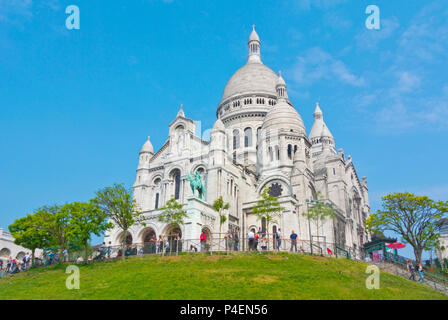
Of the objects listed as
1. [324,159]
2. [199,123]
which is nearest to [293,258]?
[199,123]

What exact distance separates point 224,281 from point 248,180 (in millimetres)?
30821

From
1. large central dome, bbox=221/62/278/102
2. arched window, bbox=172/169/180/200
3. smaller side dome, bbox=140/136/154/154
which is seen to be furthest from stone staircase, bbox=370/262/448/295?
large central dome, bbox=221/62/278/102

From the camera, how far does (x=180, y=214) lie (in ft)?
109

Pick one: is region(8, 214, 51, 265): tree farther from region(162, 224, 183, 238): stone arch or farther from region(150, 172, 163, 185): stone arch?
region(150, 172, 163, 185): stone arch

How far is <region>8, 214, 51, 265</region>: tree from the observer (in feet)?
114

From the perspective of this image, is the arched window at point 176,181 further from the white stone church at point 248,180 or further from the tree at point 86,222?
the tree at point 86,222

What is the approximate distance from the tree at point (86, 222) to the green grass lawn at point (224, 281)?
13.6ft

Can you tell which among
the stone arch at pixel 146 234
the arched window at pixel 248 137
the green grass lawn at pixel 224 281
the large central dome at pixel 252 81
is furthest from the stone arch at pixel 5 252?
the large central dome at pixel 252 81

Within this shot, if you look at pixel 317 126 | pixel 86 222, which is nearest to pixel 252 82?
pixel 317 126

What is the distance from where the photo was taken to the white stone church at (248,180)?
41.4 m

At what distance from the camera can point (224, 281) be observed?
19.4m

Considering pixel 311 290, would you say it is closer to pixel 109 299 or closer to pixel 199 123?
Answer: pixel 109 299

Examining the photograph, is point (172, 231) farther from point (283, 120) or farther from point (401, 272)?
point (283, 120)
